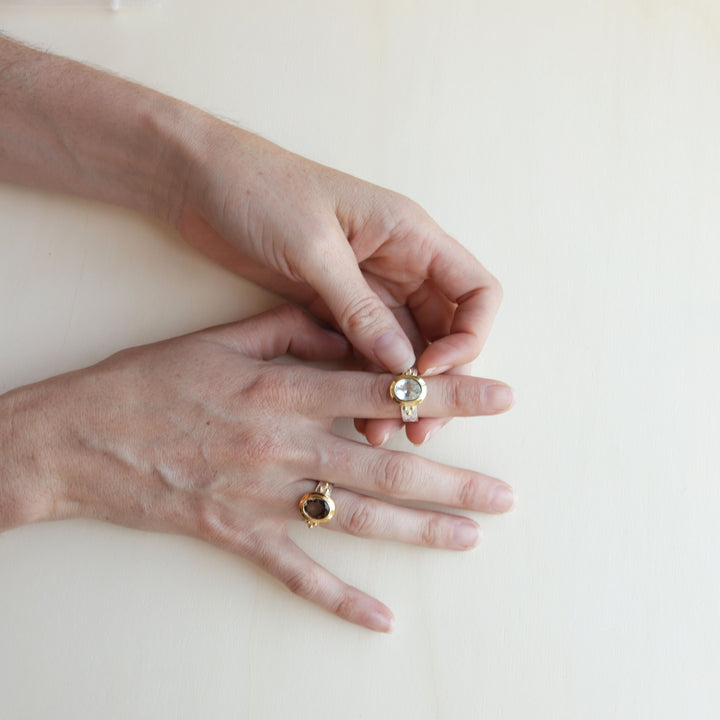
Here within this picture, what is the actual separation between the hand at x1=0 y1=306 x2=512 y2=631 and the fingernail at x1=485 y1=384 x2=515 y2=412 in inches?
0.9

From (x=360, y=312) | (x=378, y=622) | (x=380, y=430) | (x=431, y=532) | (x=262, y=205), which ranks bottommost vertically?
(x=378, y=622)

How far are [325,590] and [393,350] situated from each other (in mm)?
308

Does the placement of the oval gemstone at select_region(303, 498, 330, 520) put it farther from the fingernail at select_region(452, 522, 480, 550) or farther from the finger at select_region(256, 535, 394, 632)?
the fingernail at select_region(452, 522, 480, 550)

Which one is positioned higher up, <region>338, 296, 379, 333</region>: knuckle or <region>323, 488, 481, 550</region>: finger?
<region>338, 296, 379, 333</region>: knuckle

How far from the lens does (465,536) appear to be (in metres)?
0.82

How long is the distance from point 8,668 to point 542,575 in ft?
2.21

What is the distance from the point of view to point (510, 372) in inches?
34.9

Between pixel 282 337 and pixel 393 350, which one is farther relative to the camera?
pixel 282 337

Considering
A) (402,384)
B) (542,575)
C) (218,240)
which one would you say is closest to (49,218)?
(218,240)

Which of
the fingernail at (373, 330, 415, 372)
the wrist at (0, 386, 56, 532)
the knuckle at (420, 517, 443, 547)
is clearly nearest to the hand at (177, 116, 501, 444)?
the fingernail at (373, 330, 415, 372)

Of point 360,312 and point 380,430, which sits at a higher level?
point 360,312

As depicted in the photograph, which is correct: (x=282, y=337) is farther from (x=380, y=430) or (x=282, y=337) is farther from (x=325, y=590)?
(x=325, y=590)

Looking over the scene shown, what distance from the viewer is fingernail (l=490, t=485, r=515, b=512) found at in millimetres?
819

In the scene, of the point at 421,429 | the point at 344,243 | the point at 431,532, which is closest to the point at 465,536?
the point at 431,532
